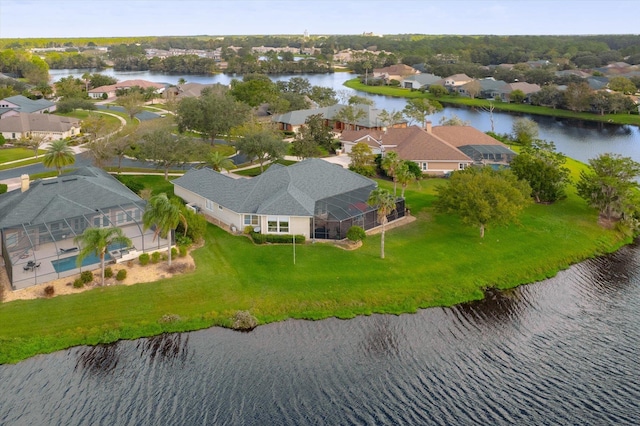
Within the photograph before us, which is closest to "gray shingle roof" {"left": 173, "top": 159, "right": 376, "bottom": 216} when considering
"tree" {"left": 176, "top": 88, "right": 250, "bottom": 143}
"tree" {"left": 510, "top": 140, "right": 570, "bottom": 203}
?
"tree" {"left": 510, "top": 140, "right": 570, "bottom": 203}

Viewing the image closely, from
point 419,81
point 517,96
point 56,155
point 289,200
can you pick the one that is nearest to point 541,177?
point 289,200

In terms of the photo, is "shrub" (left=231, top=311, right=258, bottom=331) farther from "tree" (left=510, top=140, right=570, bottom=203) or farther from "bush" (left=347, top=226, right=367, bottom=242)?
"tree" (left=510, top=140, right=570, bottom=203)

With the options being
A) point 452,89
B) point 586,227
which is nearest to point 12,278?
point 586,227

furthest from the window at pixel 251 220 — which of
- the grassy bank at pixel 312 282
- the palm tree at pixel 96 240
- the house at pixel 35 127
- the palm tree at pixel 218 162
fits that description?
the house at pixel 35 127

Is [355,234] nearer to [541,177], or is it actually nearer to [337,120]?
[541,177]

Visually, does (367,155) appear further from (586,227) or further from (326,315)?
(326,315)

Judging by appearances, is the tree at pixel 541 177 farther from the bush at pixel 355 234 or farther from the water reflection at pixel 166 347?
the water reflection at pixel 166 347
